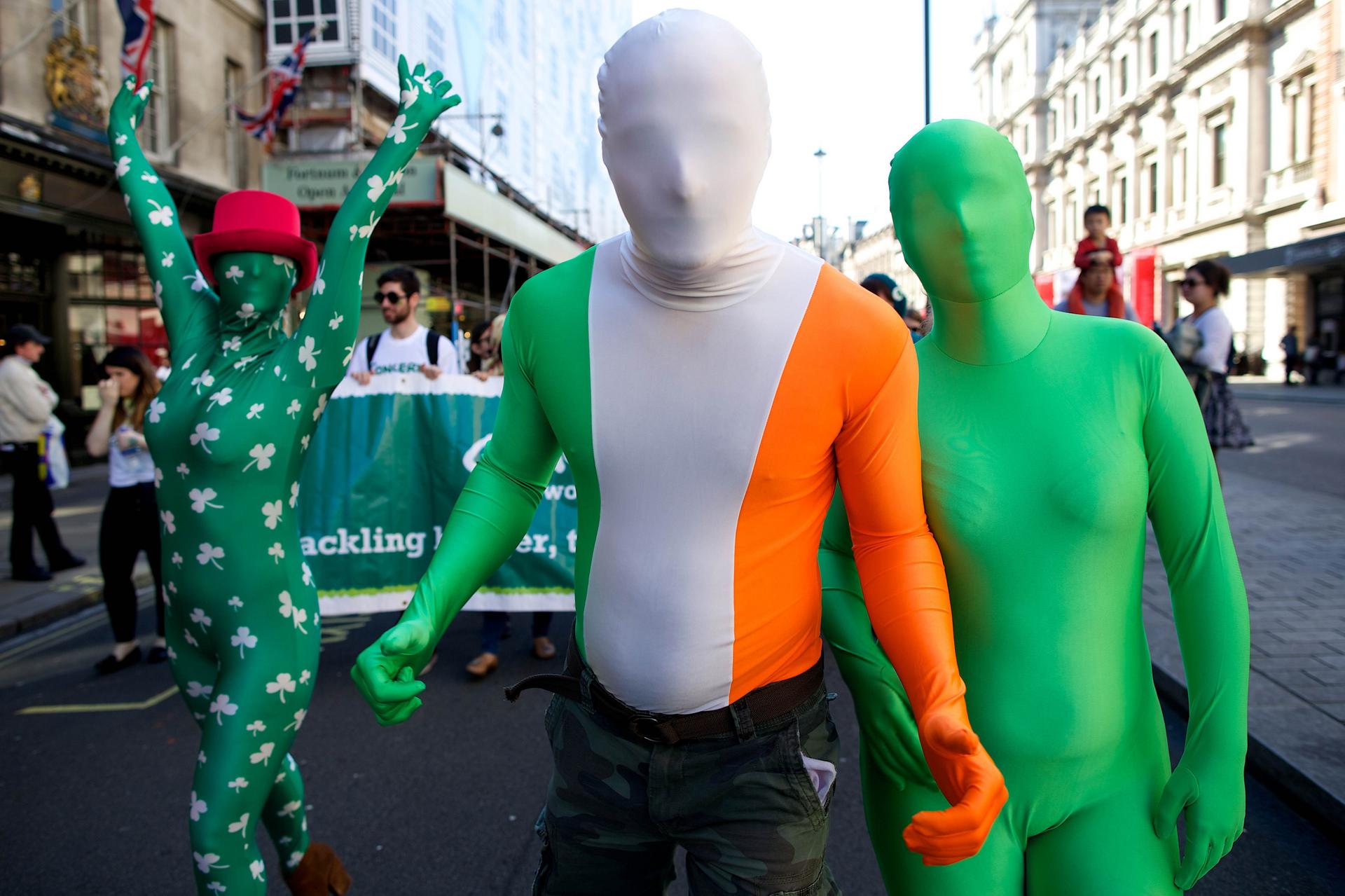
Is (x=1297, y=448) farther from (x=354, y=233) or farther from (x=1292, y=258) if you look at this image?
(x=1292, y=258)

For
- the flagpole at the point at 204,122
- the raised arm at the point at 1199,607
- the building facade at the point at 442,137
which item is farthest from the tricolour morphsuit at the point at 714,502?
the flagpole at the point at 204,122

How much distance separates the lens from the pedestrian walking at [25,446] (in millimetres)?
6723

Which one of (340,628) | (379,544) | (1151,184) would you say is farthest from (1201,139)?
(379,544)

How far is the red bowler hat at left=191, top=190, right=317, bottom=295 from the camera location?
2.27m

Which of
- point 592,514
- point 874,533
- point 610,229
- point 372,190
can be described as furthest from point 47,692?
point 610,229

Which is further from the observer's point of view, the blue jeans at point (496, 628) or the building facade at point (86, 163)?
the building facade at point (86, 163)

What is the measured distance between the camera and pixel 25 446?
674 cm

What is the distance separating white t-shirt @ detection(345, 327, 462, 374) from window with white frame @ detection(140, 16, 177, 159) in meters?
13.6

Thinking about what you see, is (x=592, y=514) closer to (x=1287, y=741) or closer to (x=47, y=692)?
(x=1287, y=741)

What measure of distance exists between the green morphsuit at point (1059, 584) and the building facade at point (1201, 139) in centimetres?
1493

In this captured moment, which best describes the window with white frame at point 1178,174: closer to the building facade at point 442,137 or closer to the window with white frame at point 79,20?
the building facade at point 442,137

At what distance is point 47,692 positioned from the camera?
15.4 ft

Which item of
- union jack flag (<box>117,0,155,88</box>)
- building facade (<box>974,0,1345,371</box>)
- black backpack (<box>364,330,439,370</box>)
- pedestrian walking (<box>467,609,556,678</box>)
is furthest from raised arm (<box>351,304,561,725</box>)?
building facade (<box>974,0,1345,371</box>)

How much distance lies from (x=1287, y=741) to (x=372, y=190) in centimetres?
354
